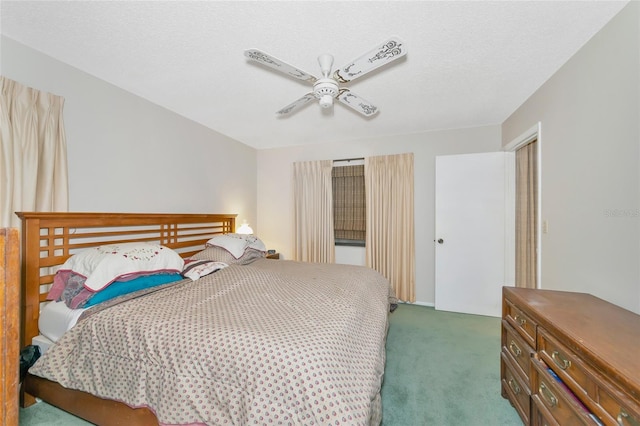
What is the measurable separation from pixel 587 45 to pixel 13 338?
3173 mm

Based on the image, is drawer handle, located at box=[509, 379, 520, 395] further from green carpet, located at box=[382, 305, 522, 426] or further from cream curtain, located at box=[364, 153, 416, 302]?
cream curtain, located at box=[364, 153, 416, 302]

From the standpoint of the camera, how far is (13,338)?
2.22 feet

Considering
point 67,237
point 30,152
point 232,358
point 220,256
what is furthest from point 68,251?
point 232,358

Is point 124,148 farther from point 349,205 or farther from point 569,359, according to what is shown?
point 569,359

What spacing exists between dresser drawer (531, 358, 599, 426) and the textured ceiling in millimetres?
1982

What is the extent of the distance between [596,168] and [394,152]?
92.0 inches

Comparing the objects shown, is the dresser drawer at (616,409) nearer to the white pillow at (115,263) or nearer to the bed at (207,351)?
the bed at (207,351)

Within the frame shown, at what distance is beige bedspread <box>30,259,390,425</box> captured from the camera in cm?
106

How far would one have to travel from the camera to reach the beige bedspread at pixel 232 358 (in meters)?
1.06

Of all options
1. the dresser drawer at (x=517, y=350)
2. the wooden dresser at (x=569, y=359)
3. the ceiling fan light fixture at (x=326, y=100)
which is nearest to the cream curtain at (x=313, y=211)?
the ceiling fan light fixture at (x=326, y=100)

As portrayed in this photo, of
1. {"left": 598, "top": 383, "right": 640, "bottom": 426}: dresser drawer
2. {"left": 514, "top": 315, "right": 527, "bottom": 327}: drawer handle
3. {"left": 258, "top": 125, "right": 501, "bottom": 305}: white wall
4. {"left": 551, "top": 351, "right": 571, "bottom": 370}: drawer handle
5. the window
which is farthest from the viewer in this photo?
the window

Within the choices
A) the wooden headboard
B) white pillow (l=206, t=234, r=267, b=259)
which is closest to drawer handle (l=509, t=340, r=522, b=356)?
white pillow (l=206, t=234, r=267, b=259)

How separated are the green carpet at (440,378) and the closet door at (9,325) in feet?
4.39

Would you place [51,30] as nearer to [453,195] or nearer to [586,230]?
[586,230]
